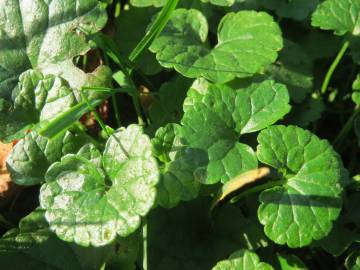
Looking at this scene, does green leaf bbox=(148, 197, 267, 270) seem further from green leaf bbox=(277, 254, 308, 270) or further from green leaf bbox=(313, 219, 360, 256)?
green leaf bbox=(313, 219, 360, 256)

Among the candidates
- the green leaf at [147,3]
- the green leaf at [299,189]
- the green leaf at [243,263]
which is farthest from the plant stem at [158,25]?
the green leaf at [243,263]

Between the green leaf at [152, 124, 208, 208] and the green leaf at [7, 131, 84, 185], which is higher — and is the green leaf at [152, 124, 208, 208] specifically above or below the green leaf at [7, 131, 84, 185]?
above

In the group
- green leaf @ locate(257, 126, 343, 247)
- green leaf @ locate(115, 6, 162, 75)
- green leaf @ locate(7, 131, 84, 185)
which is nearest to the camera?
green leaf @ locate(257, 126, 343, 247)

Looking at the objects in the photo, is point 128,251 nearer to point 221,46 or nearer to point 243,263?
point 243,263

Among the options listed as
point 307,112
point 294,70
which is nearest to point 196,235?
point 307,112

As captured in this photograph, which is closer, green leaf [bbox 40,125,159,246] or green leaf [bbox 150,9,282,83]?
green leaf [bbox 40,125,159,246]

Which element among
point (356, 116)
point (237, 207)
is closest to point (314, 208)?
point (237, 207)

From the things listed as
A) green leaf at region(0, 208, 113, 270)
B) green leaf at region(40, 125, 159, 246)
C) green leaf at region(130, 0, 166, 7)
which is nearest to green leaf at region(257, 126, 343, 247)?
green leaf at region(40, 125, 159, 246)

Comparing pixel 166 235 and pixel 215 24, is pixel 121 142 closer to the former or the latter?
pixel 166 235
